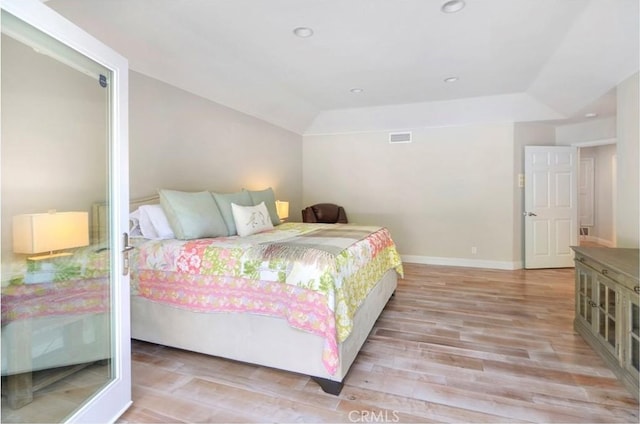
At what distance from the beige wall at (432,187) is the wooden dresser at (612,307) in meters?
2.54

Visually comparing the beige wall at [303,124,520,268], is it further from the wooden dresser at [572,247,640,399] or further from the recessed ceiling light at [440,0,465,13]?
the recessed ceiling light at [440,0,465,13]

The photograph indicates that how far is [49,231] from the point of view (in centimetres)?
169

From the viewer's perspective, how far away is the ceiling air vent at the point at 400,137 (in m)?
5.55

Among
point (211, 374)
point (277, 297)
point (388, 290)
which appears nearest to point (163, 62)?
point (277, 297)

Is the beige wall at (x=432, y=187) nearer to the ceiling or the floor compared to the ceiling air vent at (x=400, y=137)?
nearer to the floor

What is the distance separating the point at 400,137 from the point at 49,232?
507 cm

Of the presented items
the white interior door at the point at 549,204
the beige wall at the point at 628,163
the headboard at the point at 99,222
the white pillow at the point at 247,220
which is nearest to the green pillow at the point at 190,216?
the white pillow at the point at 247,220

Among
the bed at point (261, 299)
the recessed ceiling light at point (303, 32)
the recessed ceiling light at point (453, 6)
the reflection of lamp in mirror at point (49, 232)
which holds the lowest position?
the bed at point (261, 299)

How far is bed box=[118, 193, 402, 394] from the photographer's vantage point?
1914mm

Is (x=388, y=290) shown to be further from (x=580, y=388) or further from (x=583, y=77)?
(x=583, y=77)

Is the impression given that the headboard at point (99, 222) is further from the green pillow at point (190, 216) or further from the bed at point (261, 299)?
the green pillow at point (190, 216)

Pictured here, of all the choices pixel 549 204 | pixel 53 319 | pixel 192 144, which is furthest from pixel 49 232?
pixel 549 204

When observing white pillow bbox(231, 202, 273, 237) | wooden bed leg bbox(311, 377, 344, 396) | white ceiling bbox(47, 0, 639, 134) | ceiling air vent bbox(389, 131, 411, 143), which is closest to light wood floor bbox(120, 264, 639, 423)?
wooden bed leg bbox(311, 377, 344, 396)

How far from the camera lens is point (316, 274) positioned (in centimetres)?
192
